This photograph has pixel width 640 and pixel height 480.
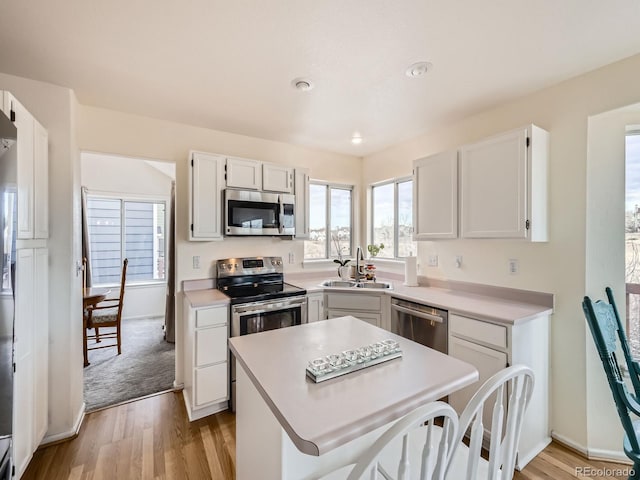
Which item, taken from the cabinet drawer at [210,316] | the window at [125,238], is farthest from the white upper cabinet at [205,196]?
the window at [125,238]

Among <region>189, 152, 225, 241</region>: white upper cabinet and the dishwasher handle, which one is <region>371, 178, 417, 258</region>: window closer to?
the dishwasher handle

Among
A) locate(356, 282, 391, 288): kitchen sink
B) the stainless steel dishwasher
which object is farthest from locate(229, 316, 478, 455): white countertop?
locate(356, 282, 391, 288): kitchen sink

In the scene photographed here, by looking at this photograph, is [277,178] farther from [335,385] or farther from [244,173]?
[335,385]

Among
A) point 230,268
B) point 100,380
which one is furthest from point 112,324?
point 230,268

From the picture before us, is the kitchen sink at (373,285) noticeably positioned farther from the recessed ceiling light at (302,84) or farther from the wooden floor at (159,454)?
the recessed ceiling light at (302,84)

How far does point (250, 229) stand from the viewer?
9.22 feet

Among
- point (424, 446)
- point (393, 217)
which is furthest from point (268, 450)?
point (393, 217)

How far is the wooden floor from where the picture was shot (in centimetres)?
174

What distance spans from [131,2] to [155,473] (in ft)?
8.45

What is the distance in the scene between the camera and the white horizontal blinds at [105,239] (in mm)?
4682

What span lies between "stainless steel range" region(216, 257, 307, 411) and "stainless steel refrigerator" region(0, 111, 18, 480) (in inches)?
49.7

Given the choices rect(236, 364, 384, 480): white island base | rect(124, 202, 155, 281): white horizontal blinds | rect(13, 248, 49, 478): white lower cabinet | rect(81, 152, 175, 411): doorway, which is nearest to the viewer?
rect(236, 364, 384, 480): white island base

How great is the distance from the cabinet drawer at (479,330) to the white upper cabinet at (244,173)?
2119 millimetres

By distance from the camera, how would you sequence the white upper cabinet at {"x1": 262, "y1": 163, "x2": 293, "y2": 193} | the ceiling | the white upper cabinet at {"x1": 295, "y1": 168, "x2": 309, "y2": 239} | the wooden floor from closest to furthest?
1. the ceiling
2. the wooden floor
3. the white upper cabinet at {"x1": 262, "y1": 163, "x2": 293, "y2": 193}
4. the white upper cabinet at {"x1": 295, "y1": 168, "x2": 309, "y2": 239}
